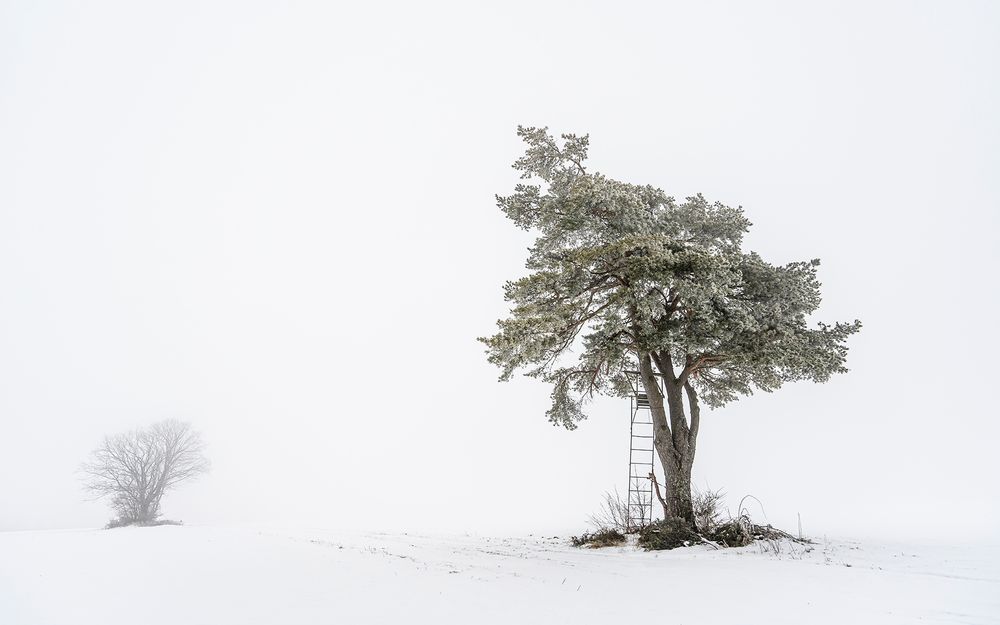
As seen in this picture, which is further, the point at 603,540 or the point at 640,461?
the point at 640,461

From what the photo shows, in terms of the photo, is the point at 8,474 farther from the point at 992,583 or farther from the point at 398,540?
the point at 992,583

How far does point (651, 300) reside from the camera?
40.9 feet

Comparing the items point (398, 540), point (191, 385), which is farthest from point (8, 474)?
point (398, 540)

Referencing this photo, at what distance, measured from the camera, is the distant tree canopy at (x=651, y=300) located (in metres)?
12.5

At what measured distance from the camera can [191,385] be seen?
105312 mm

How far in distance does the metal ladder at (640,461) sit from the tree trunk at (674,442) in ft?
4.17

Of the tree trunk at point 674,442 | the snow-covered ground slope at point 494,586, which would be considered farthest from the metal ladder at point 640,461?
the snow-covered ground slope at point 494,586

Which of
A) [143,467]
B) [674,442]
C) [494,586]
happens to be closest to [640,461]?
[674,442]

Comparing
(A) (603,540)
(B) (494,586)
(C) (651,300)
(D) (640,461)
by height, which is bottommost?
(A) (603,540)

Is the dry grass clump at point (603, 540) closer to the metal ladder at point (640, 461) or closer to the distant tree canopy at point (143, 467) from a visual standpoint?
the metal ladder at point (640, 461)

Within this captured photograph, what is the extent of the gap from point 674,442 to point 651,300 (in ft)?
15.6

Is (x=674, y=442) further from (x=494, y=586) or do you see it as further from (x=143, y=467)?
(x=143, y=467)

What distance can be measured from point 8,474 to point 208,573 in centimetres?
9112

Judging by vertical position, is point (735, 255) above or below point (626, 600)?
above
